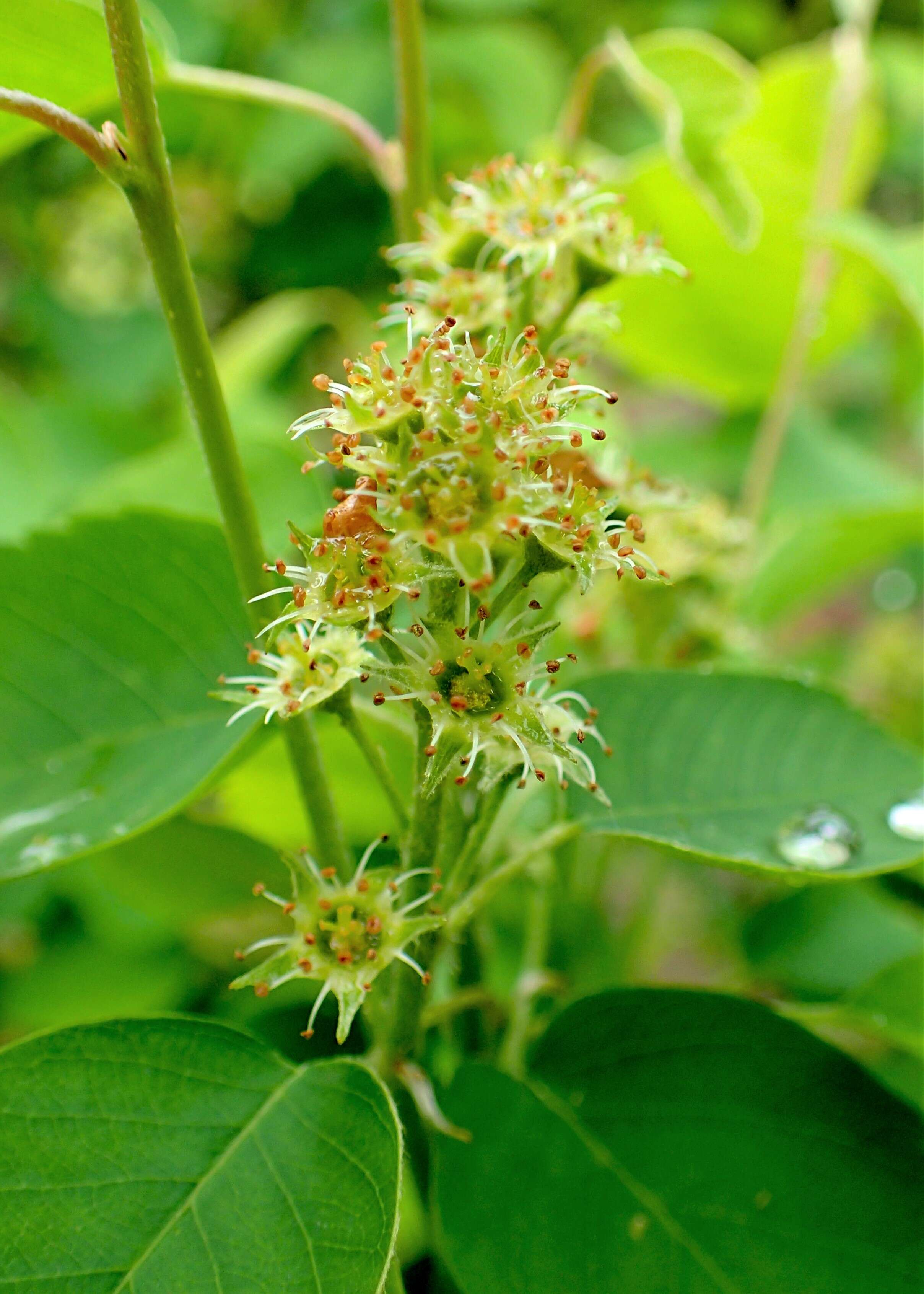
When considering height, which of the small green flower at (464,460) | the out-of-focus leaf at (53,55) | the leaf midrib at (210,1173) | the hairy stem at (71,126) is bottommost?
the leaf midrib at (210,1173)

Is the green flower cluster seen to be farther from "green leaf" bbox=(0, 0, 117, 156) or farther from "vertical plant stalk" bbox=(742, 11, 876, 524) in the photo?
"vertical plant stalk" bbox=(742, 11, 876, 524)

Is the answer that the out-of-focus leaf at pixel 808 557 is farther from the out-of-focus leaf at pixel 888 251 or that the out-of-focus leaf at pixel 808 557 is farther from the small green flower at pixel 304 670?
the small green flower at pixel 304 670

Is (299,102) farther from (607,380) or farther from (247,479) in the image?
(607,380)

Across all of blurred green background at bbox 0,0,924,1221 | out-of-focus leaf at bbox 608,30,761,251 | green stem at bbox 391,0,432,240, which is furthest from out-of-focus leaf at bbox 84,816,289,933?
out-of-focus leaf at bbox 608,30,761,251

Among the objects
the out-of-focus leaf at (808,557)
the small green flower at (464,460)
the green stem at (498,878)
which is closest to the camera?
the small green flower at (464,460)

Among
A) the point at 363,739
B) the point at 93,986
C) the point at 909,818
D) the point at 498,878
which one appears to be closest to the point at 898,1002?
the point at 909,818

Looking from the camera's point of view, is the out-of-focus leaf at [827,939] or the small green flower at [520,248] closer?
the small green flower at [520,248]

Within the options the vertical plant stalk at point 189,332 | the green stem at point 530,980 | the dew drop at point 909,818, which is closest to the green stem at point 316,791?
the vertical plant stalk at point 189,332
